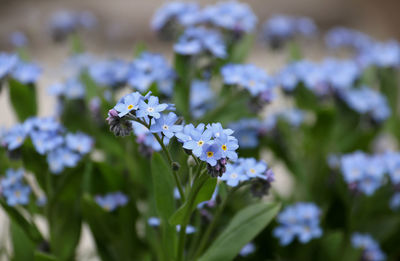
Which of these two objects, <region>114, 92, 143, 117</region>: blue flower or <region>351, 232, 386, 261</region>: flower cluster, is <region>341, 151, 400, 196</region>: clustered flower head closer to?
<region>351, 232, 386, 261</region>: flower cluster

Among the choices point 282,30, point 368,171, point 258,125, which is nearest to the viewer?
point 368,171

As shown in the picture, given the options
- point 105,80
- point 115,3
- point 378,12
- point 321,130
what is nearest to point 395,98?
point 321,130

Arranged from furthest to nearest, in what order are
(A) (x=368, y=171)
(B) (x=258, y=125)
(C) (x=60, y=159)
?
1. (B) (x=258, y=125)
2. (A) (x=368, y=171)
3. (C) (x=60, y=159)

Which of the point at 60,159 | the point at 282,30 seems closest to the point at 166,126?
the point at 60,159

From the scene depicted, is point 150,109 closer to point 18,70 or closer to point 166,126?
point 166,126

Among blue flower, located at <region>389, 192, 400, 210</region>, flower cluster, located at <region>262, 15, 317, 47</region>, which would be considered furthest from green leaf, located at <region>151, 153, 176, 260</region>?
flower cluster, located at <region>262, 15, 317, 47</region>

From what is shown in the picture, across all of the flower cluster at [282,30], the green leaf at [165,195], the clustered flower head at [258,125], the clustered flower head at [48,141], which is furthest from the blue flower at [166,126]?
the flower cluster at [282,30]
